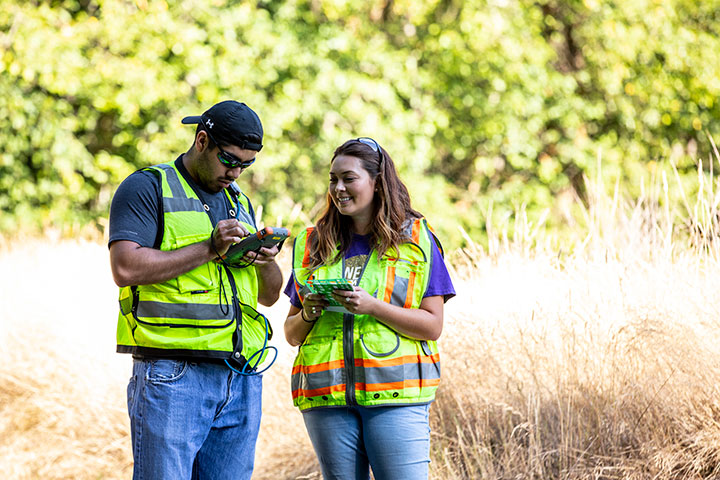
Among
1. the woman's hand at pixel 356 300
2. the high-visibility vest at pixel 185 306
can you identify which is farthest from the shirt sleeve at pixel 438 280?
the high-visibility vest at pixel 185 306

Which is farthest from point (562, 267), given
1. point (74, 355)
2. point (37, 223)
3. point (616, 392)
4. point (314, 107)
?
point (37, 223)

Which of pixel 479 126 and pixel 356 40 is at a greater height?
pixel 356 40

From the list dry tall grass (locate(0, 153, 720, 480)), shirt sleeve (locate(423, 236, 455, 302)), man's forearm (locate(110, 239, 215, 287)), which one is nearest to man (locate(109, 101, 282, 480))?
man's forearm (locate(110, 239, 215, 287))

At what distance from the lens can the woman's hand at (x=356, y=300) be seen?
2.96 m

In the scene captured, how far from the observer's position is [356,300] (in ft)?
9.73

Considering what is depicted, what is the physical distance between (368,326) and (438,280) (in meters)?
0.32

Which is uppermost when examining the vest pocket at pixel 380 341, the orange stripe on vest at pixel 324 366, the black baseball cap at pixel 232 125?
the black baseball cap at pixel 232 125

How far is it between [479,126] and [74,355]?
8870mm

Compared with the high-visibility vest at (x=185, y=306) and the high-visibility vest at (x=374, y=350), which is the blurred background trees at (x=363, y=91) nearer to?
the high-visibility vest at (x=374, y=350)

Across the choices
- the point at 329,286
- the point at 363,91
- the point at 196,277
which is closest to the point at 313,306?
the point at 329,286

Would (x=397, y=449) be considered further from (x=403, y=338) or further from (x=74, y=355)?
(x=74, y=355)

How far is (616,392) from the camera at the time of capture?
4336mm

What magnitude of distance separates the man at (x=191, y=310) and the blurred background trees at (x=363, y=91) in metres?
8.39

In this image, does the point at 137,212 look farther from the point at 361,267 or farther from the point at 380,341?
the point at 380,341
